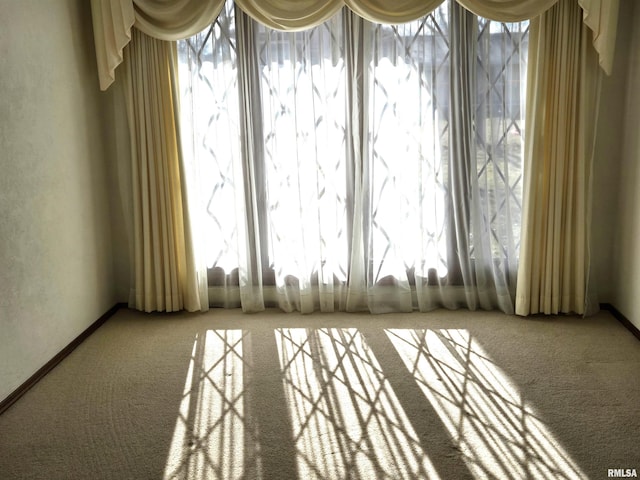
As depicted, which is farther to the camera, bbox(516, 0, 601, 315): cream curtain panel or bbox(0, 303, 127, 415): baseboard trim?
bbox(516, 0, 601, 315): cream curtain panel

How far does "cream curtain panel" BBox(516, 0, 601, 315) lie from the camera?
307cm

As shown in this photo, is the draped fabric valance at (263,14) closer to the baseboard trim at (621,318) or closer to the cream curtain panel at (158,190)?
the cream curtain panel at (158,190)

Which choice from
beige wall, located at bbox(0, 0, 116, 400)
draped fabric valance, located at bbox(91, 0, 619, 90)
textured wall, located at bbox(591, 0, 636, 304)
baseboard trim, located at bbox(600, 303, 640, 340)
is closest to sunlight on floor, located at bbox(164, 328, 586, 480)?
beige wall, located at bbox(0, 0, 116, 400)

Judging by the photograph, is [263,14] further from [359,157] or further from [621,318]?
[621,318]

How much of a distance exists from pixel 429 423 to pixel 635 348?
1.34m

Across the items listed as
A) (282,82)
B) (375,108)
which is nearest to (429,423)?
(375,108)

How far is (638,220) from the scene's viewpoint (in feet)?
10.1

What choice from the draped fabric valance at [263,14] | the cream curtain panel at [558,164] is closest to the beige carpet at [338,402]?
the cream curtain panel at [558,164]

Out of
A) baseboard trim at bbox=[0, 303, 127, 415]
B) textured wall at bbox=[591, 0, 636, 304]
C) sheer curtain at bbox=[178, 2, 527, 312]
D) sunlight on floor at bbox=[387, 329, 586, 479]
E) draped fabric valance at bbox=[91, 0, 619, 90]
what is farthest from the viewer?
sheer curtain at bbox=[178, 2, 527, 312]

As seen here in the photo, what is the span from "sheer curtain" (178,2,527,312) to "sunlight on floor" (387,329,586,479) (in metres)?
0.51

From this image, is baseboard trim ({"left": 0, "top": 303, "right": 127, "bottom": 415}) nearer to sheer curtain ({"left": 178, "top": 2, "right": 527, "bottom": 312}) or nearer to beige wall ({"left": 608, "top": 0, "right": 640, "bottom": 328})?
sheer curtain ({"left": 178, "top": 2, "right": 527, "bottom": 312})

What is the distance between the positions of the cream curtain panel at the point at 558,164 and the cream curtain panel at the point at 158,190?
197cm

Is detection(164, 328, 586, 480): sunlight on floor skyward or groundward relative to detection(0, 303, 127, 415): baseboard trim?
groundward

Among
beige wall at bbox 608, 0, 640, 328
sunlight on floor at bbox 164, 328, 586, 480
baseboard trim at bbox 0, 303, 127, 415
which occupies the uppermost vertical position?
beige wall at bbox 608, 0, 640, 328
